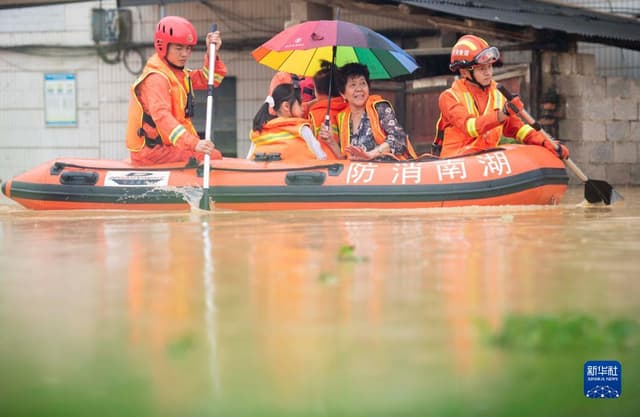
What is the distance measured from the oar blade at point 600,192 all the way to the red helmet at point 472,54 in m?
1.44

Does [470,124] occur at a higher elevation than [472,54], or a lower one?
lower

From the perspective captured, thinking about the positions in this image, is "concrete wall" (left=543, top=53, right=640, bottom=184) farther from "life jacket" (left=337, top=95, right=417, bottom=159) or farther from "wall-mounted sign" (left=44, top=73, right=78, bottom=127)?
"wall-mounted sign" (left=44, top=73, right=78, bottom=127)

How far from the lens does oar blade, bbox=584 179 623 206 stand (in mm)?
8742

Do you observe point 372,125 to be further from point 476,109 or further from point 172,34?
point 172,34

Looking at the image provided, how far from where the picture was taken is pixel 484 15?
11.3 meters

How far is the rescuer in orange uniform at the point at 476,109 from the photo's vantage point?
8.37 metres

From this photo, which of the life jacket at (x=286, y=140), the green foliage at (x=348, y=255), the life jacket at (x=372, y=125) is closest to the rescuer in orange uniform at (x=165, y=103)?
the life jacket at (x=286, y=140)

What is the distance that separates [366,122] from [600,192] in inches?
84.2

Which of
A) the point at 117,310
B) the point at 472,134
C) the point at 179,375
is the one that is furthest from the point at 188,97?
the point at 179,375

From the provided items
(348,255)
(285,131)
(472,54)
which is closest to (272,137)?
(285,131)

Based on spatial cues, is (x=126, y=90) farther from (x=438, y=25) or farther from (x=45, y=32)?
(x=438, y=25)

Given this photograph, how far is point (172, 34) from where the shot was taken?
343 inches

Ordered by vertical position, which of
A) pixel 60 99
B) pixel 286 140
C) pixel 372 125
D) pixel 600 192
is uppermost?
pixel 60 99

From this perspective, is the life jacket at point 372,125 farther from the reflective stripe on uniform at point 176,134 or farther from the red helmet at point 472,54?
the reflective stripe on uniform at point 176,134
